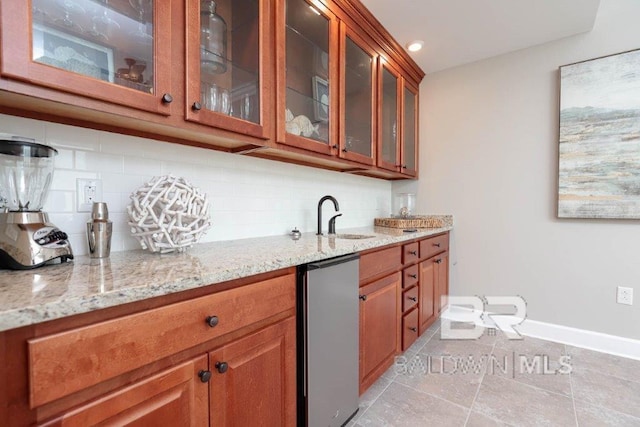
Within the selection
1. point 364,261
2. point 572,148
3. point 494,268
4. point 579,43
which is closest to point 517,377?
point 494,268

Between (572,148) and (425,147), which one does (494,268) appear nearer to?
(572,148)

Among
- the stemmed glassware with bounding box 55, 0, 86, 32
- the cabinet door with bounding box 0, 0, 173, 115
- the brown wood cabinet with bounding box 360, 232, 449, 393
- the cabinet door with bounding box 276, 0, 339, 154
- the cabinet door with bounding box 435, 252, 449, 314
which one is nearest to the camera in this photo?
the cabinet door with bounding box 0, 0, 173, 115

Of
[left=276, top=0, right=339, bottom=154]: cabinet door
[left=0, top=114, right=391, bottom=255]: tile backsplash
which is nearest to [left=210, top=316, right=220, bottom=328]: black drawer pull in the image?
[left=0, top=114, right=391, bottom=255]: tile backsplash

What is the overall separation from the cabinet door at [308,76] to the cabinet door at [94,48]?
53cm

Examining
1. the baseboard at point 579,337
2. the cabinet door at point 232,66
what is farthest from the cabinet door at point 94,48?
the baseboard at point 579,337

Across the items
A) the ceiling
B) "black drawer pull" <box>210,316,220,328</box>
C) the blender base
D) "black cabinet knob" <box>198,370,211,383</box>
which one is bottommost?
"black cabinet knob" <box>198,370,211,383</box>

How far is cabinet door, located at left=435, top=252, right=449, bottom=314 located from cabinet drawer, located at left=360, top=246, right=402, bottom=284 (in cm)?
80

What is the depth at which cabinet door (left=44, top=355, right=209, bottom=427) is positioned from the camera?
61cm

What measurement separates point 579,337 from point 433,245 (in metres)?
1.26

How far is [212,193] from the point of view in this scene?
4.76 ft

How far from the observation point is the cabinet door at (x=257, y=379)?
0.84m

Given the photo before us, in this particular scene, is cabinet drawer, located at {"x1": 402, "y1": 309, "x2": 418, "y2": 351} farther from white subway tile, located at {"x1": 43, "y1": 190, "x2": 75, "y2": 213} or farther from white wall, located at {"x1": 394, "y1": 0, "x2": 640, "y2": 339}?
white subway tile, located at {"x1": 43, "y1": 190, "x2": 75, "y2": 213}

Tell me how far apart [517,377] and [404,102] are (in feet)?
7.17

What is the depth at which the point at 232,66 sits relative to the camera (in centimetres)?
125
